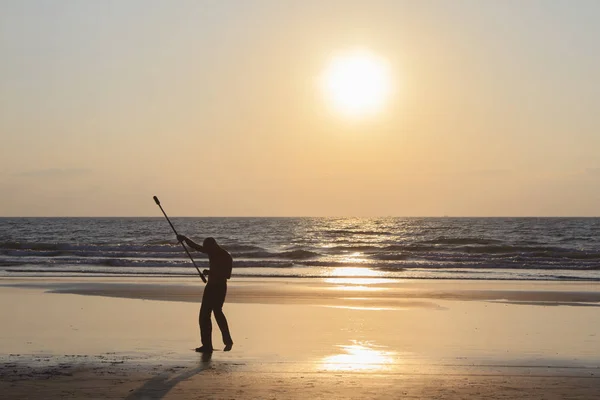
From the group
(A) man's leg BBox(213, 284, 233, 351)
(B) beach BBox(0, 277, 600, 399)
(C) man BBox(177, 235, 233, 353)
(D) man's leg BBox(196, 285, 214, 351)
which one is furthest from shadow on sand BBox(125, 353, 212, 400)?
(C) man BBox(177, 235, 233, 353)

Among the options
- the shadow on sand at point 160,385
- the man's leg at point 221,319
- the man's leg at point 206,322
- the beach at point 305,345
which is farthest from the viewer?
the man's leg at point 221,319

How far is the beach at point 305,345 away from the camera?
8375mm

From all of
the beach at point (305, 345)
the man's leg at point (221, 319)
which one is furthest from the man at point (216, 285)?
the beach at point (305, 345)

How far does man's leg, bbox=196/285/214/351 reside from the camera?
424 inches

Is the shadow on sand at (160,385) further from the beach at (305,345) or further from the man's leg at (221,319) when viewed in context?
the man's leg at (221,319)

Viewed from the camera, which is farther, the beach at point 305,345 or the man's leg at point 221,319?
the man's leg at point 221,319

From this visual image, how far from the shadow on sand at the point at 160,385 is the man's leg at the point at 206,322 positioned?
1.18 meters

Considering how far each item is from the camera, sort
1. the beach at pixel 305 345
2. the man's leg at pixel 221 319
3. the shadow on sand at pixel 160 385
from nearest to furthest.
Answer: the shadow on sand at pixel 160 385 < the beach at pixel 305 345 < the man's leg at pixel 221 319

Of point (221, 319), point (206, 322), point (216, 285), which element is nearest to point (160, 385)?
point (206, 322)

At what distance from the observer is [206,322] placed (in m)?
11.0

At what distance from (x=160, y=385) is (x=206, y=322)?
8.53 ft

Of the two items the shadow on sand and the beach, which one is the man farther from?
the shadow on sand

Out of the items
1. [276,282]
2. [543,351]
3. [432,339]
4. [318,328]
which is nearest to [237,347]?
[318,328]

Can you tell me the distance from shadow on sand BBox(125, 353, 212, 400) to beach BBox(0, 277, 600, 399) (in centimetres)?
2
